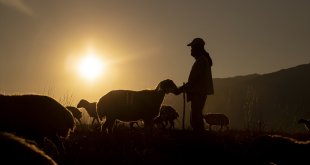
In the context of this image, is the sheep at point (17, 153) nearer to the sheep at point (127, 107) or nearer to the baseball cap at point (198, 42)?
the baseball cap at point (198, 42)

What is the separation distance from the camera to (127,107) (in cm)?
1700

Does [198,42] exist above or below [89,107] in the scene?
above

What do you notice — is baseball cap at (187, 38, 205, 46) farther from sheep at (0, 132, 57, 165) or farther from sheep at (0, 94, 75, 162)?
sheep at (0, 132, 57, 165)

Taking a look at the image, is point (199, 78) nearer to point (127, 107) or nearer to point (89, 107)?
point (127, 107)

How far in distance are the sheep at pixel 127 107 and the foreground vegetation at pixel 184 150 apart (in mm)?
3231

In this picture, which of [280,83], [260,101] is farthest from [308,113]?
[280,83]

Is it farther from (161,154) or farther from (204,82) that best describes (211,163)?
(204,82)

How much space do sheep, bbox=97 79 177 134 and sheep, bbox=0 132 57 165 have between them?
13350 millimetres

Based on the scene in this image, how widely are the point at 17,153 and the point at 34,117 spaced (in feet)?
25.6

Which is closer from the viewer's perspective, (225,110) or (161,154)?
(161,154)

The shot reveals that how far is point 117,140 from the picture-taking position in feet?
43.5

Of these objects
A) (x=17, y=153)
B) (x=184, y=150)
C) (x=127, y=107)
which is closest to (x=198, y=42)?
(x=184, y=150)

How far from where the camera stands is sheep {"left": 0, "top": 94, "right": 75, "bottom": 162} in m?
10.7

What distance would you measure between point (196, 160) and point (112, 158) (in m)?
1.89
